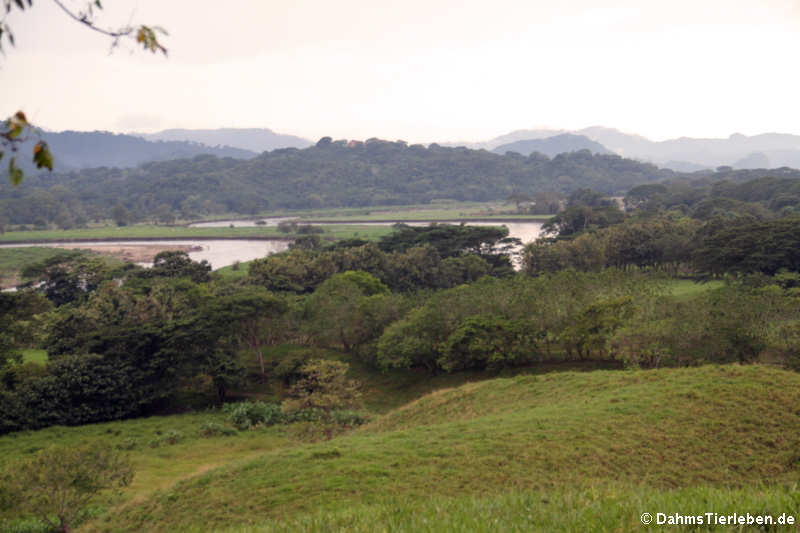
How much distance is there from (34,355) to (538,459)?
35.4m

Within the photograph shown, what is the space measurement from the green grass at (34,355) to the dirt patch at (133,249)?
145ft

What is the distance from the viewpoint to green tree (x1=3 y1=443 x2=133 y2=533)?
10.3 metres

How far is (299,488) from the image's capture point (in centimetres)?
982

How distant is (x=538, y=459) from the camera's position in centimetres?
1013

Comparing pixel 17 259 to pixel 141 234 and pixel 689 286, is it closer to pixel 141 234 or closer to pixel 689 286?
pixel 141 234

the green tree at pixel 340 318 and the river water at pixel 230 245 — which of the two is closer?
the green tree at pixel 340 318

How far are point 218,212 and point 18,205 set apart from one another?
1932 inches

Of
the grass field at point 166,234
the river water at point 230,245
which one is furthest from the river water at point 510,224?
the grass field at point 166,234

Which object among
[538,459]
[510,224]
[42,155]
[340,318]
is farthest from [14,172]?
[510,224]

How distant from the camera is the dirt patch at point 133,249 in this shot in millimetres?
79312

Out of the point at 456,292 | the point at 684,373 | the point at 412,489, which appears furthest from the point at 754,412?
the point at 456,292

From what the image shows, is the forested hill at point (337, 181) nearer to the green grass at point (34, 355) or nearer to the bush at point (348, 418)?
the green grass at point (34, 355)

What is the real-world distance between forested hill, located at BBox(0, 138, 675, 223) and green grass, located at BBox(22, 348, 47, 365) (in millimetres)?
116697

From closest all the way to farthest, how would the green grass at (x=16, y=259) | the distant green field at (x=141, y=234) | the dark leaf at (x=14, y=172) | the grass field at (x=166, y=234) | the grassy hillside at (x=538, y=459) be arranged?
1. the dark leaf at (x=14, y=172)
2. the grassy hillside at (x=538, y=459)
3. the green grass at (x=16, y=259)
4. the grass field at (x=166, y=234)
5. the distant green field at (x=141, y=234)
